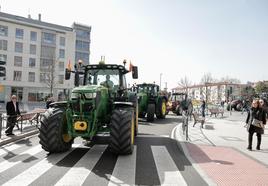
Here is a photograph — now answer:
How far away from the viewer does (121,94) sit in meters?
10.4

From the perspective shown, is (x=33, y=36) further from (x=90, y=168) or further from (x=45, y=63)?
(x=90, y=168)

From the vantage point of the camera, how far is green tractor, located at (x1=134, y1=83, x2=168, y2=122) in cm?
1808

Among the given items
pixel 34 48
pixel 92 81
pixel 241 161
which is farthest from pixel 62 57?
pixel 241 161

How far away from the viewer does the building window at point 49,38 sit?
5381 centimetres

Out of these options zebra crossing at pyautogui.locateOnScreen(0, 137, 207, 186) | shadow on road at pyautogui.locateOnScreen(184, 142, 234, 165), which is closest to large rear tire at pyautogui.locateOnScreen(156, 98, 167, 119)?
shadow on road at pyautogui.locateOnScreen(184, 142, 234, 165)

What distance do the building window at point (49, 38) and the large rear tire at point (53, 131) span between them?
1941 inches

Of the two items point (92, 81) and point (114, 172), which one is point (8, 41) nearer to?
point (92, 81)

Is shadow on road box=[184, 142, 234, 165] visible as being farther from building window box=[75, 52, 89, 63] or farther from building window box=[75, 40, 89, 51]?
building window box=[75, 40, 89, 51]

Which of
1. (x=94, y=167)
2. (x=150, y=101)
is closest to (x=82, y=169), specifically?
(x=94, y=167)

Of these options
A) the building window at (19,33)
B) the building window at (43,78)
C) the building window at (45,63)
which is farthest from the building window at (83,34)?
the building window at (43,78)

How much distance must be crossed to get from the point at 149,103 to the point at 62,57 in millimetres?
40740

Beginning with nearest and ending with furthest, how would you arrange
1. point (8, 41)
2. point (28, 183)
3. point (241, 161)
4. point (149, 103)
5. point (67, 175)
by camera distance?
point (28, 183), point (67, 175), point (241, 161), point (149, 103), point (8, 41)

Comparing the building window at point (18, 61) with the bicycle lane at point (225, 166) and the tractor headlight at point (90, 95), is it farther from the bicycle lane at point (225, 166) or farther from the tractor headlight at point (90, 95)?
the bicycle lane at point (225, 166)

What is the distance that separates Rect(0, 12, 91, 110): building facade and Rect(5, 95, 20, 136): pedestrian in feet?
124
